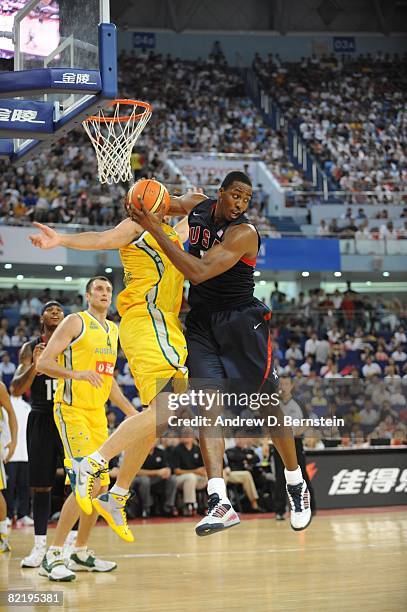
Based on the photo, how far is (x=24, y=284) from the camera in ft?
71.8

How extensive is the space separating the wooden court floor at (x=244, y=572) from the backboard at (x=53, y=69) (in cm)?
371

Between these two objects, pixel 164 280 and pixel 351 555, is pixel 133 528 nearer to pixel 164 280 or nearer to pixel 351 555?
pixel 351 555

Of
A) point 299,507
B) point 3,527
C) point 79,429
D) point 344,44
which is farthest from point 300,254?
point 299,507

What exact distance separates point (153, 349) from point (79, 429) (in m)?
2.36

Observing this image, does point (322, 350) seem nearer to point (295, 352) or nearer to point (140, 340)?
point (295, 352)

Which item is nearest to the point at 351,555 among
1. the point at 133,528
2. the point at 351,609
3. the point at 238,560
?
the point at 238,560

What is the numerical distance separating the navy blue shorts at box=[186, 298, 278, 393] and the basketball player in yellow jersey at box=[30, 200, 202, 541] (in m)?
0.13

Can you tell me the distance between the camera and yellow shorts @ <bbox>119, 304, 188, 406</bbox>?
5855 mm

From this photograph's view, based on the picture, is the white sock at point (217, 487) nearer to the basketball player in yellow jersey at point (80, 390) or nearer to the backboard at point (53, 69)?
the basketball player in yellow jersey at point (80, 390)

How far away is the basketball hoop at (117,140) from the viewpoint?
799cm

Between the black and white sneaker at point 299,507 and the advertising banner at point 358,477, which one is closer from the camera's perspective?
the black and white sneaker at point 299,507

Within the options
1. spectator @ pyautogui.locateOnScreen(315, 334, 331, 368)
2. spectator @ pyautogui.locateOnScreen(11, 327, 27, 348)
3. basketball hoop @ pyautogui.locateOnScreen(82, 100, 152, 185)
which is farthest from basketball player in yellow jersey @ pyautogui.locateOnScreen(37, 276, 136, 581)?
spectator @ pyautogui.locateOnScreen(315, 334, 331, 368)

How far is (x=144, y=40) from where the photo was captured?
34.8m

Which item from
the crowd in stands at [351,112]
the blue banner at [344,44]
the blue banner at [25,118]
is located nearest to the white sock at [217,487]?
the blue banner at [25,118]
